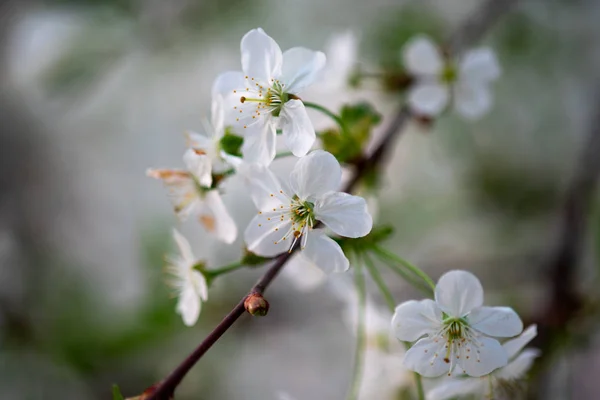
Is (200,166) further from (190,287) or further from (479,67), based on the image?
(479,67)

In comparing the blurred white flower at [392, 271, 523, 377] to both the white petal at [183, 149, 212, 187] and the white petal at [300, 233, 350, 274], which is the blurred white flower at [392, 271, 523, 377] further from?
the white petal at [183, 149, 212, 187]

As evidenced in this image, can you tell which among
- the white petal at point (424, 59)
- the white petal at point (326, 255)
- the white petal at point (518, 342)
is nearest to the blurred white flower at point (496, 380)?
the white petal at point (518, 342)

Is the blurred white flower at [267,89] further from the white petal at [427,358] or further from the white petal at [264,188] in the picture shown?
the white petal at [427,358]

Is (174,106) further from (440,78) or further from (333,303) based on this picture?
(440,78)

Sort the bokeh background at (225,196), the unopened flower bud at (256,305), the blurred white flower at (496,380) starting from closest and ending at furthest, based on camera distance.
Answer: the unopened flower bud at (256,305)
the blurred white flower at (496,380)
the bokeh background at (225,196)

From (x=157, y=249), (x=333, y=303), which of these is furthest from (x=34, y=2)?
(x=333, y=303)

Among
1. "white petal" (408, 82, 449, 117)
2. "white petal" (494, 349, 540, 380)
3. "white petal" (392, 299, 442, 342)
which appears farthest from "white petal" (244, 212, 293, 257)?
"white petal" (408, 82, 449, 117)
